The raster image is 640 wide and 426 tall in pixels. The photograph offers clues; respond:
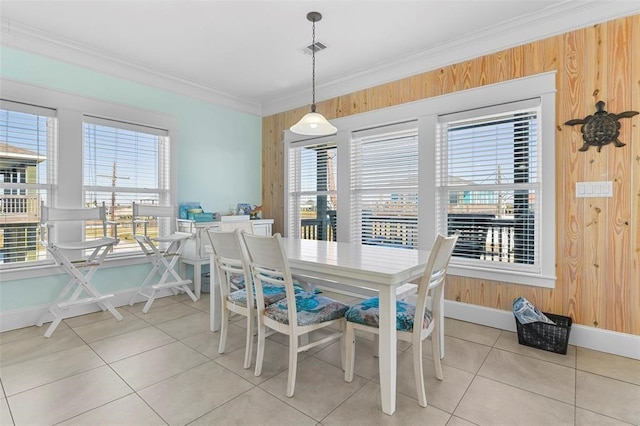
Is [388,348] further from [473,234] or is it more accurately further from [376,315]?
[473,234]

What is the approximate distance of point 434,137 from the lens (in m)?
3.29

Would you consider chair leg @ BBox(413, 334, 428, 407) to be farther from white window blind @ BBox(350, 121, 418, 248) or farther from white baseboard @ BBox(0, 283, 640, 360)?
white window blind @ BBox(350, 121, 418, 248)

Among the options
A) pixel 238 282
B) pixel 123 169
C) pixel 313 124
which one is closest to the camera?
pixel 313 124

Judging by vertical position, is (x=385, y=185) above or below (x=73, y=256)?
above

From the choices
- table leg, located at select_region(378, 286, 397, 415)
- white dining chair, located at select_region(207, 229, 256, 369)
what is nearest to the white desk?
→ white dining chair, located at select_region(207, 229, 256, 369)

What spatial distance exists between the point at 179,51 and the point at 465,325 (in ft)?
12.7

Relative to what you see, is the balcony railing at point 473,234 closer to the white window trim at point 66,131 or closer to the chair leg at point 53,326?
the white window trim at point 66,131

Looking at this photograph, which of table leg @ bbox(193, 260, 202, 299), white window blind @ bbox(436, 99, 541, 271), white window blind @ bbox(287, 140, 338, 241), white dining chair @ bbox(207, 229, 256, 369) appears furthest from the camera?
white window blind @ bbox(287, 140, 338, 241)

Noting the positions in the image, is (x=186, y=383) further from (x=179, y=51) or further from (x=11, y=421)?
(x=179, y=51)

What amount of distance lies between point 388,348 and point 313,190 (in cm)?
299

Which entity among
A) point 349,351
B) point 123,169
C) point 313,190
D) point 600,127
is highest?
point 600,127

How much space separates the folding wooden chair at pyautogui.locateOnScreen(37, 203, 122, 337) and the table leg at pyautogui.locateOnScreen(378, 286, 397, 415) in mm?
2627

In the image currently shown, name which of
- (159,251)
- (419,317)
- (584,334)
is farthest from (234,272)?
(584,334)

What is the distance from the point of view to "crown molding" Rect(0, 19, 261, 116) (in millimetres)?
2852
